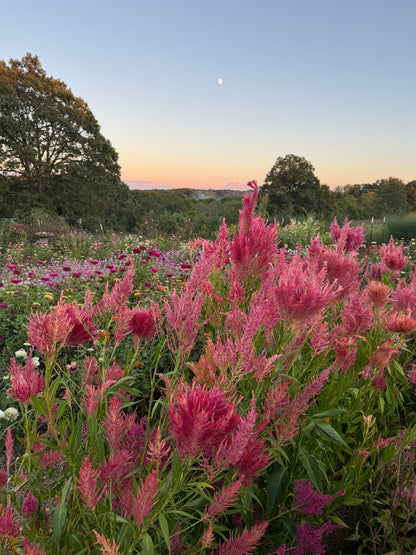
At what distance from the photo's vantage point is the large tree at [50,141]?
2352 centimetres

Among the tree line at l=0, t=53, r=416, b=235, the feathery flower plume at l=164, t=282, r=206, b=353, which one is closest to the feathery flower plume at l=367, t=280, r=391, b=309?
the feathery flower plume at l=164, t=282, r=206, b=353

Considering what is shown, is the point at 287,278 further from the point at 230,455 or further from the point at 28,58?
the point at 28,58

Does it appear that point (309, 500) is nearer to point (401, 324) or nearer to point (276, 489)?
point (276, 489)

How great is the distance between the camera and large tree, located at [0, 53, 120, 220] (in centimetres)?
2352

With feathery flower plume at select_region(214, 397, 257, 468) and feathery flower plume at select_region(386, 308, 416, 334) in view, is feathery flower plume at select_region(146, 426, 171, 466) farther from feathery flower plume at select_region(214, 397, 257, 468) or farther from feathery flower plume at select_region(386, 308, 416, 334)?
feathery flower plume at select_region(386, 308, 416, 334)

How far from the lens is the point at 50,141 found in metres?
24.9

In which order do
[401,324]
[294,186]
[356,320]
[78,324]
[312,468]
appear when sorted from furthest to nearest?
1. [294,186]
2. [401,324]
3. [356,320]
4. [312,468]
5. [78,324]

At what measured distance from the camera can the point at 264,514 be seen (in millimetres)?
1503

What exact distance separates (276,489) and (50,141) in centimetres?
2764

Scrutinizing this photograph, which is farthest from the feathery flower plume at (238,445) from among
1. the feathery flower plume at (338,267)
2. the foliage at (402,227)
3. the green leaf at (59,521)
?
the foliage at (402,227)

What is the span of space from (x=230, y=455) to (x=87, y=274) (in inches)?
213

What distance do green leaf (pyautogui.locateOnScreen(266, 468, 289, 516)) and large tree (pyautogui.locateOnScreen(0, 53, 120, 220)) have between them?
25467 mm

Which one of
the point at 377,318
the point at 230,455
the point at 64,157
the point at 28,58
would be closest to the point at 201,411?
the point at 230,455

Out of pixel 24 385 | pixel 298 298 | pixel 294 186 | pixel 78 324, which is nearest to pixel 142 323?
pixel 78 324
